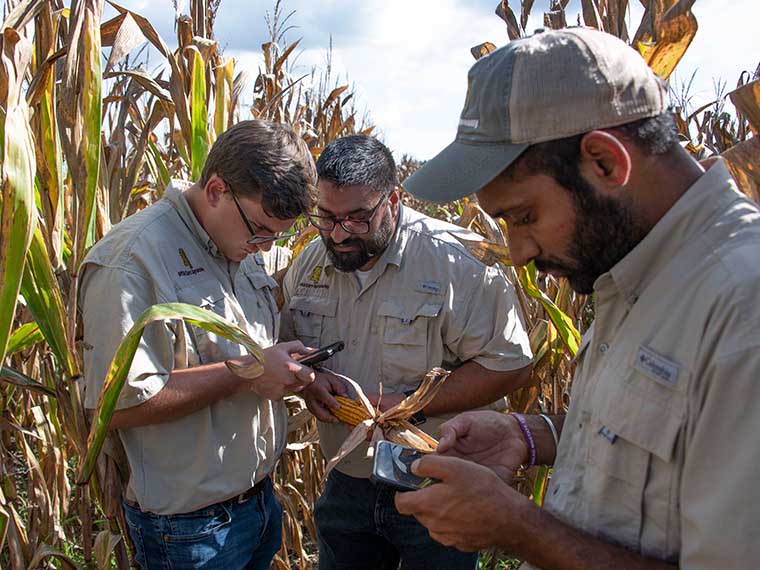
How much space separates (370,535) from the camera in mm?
2592

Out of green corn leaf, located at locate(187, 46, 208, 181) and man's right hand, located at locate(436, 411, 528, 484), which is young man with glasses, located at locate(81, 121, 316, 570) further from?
man's right hand, located at locate(436, 411, 528, 484)

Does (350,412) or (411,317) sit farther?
(411,317)

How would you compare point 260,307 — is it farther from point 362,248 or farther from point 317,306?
point 362,248

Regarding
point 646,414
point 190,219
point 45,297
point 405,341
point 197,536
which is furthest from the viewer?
point 405,341

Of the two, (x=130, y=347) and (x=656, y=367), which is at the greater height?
(x=656, y=367)

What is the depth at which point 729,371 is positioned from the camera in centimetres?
105

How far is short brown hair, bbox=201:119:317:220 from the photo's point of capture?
2115 millimetres

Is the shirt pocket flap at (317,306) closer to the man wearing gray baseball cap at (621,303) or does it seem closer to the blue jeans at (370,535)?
the blue jeans at (370,535)

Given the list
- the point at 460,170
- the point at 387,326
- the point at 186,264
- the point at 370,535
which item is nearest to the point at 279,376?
the point at 186,264

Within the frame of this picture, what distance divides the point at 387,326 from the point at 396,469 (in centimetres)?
93

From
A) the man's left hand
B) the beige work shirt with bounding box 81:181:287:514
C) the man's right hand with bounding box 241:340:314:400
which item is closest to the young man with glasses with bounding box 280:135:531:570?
the man's right hand with bounding box 241:340:314:400

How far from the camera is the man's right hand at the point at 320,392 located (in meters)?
2.31

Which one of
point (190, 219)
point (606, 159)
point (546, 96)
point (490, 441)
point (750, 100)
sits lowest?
point (490, 441)

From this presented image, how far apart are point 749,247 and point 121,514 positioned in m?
1.78
